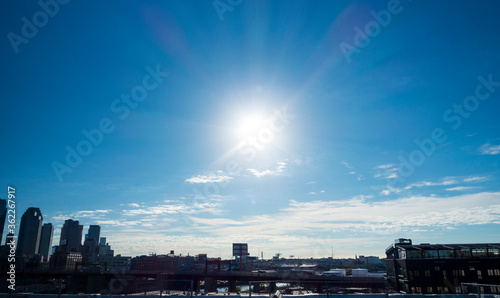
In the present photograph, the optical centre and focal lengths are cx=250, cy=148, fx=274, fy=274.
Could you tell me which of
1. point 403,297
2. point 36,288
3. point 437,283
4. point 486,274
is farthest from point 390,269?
point 36,288

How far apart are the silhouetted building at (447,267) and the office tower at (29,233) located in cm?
20758

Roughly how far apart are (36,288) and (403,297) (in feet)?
326

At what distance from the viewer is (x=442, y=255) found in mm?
50625

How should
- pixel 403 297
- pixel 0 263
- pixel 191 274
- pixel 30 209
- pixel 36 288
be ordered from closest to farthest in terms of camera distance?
pixel 403 297 < pixel 36 288 < pixel 191 274 < pixel 0 263 < pixel 30 209

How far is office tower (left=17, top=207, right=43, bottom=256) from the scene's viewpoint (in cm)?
18090

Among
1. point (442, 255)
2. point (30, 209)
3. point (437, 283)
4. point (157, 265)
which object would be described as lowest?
point (157, 265)

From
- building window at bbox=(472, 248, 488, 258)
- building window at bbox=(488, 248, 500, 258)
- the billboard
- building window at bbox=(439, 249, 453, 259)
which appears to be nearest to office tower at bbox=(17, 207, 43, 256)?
the billboard

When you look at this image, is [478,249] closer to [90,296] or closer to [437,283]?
[437,283]

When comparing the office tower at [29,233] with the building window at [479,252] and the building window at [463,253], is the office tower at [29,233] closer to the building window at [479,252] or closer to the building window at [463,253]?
the building window at [463,253]

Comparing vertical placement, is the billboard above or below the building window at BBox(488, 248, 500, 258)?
below

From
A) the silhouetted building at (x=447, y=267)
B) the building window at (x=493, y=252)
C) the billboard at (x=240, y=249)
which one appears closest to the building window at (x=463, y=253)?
the silhouetted building at (x=447, y=267)

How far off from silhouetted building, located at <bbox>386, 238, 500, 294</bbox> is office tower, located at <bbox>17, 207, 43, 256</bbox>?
681ft

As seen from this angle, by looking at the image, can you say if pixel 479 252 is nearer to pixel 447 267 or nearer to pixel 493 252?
pixel 493 252

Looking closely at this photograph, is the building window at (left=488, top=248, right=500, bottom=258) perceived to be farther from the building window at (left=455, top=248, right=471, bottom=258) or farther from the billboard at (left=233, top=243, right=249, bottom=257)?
the billboard at (left=233, top=243, right=249, bottom=257)
